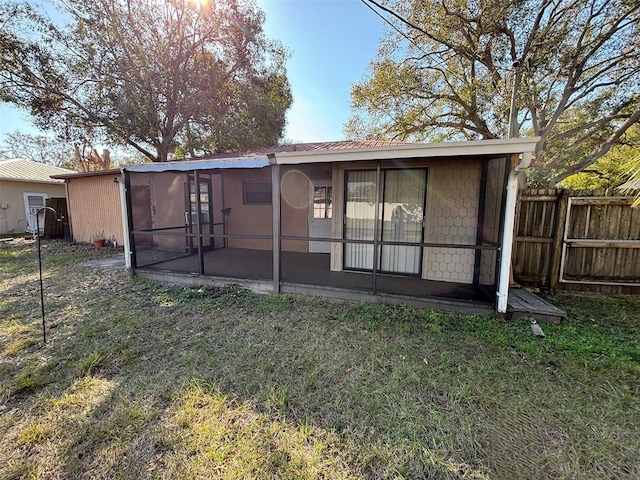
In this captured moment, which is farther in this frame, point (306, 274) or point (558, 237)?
point (306, 274)

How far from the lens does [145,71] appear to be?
998cm

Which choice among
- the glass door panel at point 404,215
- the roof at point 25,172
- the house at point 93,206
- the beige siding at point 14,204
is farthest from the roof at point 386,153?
the beige siding at point 14,204

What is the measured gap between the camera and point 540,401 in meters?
2.27

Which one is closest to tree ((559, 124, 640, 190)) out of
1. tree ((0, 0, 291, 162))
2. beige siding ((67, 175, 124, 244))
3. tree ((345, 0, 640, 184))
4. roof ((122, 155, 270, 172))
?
tree ((345, 0, 640, 184))

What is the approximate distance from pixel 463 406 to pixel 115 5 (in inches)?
556

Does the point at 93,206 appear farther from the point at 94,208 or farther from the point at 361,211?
the point at 361,211

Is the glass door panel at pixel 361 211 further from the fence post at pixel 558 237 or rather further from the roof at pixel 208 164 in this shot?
the fence post at pixel 558 237

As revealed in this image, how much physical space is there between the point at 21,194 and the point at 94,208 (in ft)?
20.7

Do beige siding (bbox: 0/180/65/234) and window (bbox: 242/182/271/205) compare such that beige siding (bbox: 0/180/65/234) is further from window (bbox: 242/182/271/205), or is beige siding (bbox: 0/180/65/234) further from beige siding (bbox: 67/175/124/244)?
window (bbox: 242/182/271/205)

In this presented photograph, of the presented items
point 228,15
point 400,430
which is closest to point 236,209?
point 400,430

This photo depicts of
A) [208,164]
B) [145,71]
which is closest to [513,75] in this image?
[208,164]

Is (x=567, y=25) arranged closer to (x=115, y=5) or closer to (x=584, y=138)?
(x=584, y=138)

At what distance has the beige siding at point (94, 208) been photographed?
363 inches

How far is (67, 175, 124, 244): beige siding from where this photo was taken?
30.3ft
